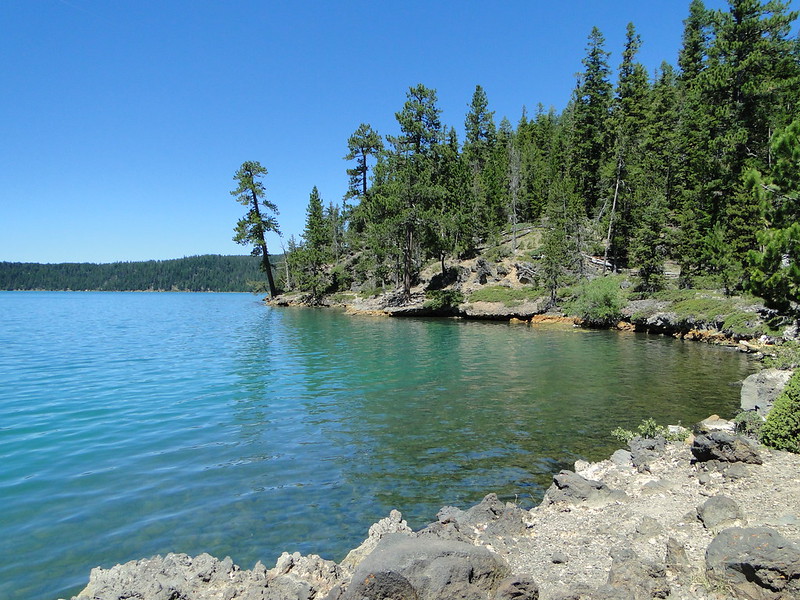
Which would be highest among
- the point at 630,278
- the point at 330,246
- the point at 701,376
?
the point at 330,246

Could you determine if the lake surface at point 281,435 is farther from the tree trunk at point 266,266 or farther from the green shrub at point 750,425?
the tree trunk at point 266,266

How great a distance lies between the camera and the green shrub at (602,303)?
40.7m

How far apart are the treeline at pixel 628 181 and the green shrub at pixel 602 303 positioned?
2931 millimetres

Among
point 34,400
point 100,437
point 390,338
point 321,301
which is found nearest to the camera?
point 100,437

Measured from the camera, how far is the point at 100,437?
42.0 feet

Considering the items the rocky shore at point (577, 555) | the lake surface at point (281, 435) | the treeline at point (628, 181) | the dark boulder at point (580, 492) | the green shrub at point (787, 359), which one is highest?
the treeline at point (628, 181)

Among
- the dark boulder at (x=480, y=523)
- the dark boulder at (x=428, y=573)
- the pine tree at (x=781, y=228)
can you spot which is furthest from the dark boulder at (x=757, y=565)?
the pine tree at (x=781, y=228)

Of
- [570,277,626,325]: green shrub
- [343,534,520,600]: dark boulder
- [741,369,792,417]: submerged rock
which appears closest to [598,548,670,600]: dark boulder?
[343,534,520,600]: dark boulder

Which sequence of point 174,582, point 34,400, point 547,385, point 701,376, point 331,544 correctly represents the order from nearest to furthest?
point 174,582 < point 331,544 < point 34,400 < point 547,385 < point 701,376

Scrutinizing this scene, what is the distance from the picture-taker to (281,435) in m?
13.2

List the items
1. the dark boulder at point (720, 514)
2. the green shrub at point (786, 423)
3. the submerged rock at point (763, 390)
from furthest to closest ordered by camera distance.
Answer: the submerged rock at point (763, 390) → the green shrub at point (786, 423) → the dark boulder at point (720, 514)

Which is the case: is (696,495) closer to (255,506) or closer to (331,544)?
(331,544)

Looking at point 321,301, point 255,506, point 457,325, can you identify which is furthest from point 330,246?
point 255,506

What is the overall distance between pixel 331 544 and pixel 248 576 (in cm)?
188
